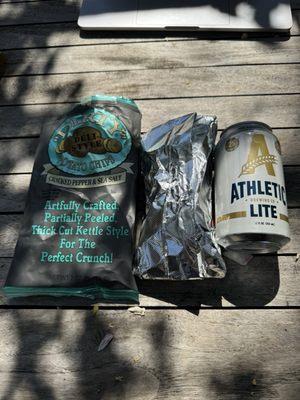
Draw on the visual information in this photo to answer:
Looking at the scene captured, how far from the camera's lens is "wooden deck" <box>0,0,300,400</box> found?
854 millimetres

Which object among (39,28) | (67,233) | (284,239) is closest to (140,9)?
(39,28)

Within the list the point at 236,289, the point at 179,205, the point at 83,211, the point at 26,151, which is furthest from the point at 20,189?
the point at 236,289

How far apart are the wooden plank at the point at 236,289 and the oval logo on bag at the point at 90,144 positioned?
30 cm

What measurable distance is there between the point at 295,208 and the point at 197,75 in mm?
468

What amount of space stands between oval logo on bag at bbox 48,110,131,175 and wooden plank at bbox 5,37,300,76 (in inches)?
10.1

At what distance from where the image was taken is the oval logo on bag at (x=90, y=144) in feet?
3.33

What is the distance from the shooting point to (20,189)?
1089 mm

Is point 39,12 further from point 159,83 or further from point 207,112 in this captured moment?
point 207,112

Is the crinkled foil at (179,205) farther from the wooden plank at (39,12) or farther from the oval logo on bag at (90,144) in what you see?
the wooden plank at (39,12)

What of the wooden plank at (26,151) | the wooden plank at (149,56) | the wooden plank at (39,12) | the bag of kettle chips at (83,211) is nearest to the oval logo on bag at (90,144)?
the bag of kettle chips at (83,211)

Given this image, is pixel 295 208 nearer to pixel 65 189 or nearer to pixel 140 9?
pixel 65 189

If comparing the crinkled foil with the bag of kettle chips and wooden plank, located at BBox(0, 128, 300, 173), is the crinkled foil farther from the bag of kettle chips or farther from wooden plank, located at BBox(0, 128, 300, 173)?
wooden plank, located at BBox(0, 128, 300, 173)

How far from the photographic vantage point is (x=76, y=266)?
923 mm

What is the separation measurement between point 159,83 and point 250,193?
0.52 meters
